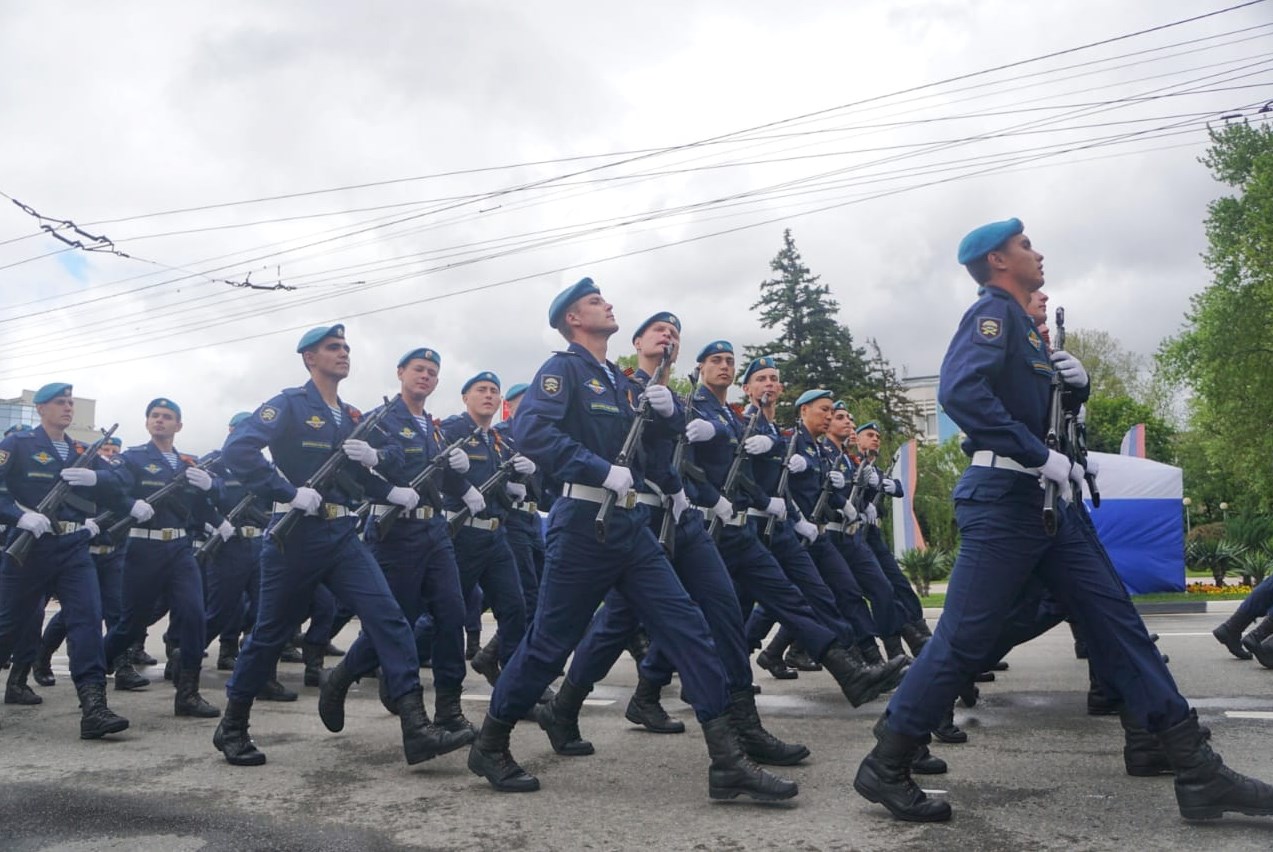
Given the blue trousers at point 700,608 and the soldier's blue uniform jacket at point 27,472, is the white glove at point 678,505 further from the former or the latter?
the soldier's blue uniform jacket at point 27,472

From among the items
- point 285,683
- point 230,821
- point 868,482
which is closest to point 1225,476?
point 868,482

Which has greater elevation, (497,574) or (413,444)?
(413,444)

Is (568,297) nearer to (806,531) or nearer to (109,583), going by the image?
(806,531)

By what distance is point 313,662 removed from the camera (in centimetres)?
838

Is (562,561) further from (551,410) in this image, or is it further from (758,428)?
(758,428)

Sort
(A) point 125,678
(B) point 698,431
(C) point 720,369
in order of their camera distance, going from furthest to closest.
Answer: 1. (A) point 125,678
2. (C) point 720,369
3. (B) point 698,431

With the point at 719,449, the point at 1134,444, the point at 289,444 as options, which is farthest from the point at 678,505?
the point at 1134,444

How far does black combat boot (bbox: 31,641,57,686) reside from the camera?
8469 millimetres

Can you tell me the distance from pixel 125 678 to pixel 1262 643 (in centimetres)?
817

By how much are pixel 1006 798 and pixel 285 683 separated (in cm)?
602

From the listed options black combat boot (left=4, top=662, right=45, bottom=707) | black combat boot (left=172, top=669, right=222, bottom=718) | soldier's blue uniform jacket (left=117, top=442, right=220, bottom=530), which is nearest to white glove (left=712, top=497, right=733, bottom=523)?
black combat boot (left=172, top=669, right=222, bottom=718)

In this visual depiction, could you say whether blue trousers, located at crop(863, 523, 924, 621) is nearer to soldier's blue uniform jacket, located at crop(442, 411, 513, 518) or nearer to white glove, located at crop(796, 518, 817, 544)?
white glove, located at crop(796, 518, 817, 544)

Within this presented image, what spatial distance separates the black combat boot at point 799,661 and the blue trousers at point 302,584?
4203 mm

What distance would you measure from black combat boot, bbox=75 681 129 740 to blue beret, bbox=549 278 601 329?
11.2ft
